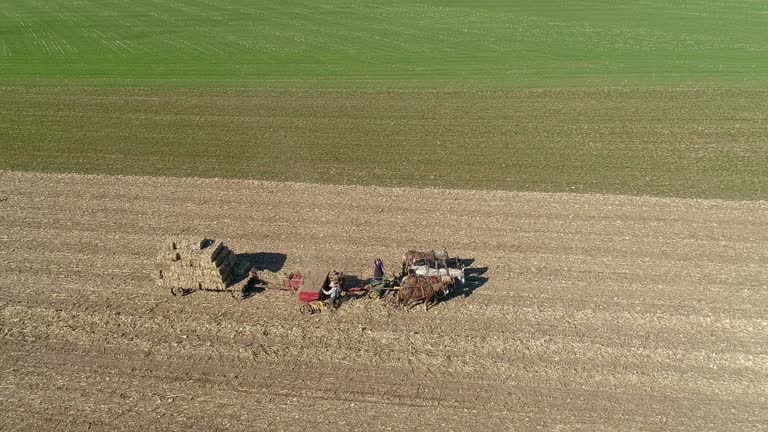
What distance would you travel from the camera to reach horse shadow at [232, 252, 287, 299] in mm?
18688

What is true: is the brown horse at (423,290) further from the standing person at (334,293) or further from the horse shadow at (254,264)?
the horse shadow at (254,264)

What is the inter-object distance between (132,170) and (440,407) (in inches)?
816

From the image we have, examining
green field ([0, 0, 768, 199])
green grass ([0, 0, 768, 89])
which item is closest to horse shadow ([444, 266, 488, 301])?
green field ([0, 0, 768, 199])

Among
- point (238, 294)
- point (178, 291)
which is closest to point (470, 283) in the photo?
point (238, 294)

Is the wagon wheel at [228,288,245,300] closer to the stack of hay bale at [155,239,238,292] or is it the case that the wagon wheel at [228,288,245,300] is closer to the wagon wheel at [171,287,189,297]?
the stack of hay bale at [155,239,238,292]

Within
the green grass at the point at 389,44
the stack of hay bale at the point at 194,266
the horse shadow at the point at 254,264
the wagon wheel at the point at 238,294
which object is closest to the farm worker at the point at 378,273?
the horse shadow at the point at 254,264

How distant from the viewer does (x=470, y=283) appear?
61.7ft

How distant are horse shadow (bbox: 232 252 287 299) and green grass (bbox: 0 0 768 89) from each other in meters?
23.6

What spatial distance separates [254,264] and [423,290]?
Answer: 6326mm

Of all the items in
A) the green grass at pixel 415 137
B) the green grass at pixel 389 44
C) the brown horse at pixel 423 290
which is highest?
the green grass at pixel 389 44

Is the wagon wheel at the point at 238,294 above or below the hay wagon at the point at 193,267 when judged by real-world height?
below

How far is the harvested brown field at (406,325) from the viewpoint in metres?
14.2

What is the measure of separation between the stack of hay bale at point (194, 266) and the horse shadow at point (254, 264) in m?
0.43

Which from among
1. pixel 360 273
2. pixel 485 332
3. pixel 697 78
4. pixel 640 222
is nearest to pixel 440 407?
pixel 485 332
